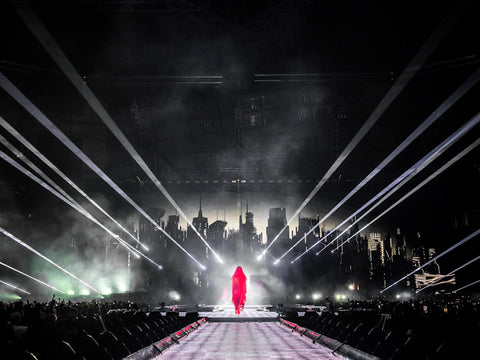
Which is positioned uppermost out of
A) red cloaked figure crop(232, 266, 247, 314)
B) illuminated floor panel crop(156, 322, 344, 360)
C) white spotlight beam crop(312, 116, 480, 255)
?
white spotlight beam crop(312, 116, 480, 255)

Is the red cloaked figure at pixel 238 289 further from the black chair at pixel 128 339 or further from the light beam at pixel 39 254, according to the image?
the black chair at pixel 128 339

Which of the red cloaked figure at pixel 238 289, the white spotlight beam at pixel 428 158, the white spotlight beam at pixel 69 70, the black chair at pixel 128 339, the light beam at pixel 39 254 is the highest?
the white spotlight beam at pixel 69 70

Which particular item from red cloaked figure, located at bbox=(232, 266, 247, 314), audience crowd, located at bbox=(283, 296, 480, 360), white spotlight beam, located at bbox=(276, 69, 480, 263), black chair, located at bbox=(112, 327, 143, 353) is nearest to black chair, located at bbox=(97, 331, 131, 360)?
black chair, located at bbox=(112, 327, 143, 353)

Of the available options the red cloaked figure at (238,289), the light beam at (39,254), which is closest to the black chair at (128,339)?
the red cloaked figure at (238,289)

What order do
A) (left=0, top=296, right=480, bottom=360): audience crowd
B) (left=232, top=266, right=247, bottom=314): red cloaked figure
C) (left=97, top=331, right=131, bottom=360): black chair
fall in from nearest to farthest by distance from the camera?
(left=0, top=296, right=480, bottom=360): audience crowd → (left=97, top=331, right=131, bottom=360): black chair → (left=232, top=266, right=247, bottom=314): red cloaked figure

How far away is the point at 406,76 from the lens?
59.8ft

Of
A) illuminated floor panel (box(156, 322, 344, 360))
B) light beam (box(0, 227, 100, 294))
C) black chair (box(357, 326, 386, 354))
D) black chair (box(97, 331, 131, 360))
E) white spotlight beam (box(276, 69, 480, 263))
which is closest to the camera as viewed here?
black chair (box(97, 331, 131, 360))

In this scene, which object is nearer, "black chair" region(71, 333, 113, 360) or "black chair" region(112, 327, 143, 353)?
"black chair" region(71, 333, 113, 360)

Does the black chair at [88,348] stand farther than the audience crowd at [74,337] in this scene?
Yes

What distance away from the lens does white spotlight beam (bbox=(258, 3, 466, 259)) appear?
51.5 ft

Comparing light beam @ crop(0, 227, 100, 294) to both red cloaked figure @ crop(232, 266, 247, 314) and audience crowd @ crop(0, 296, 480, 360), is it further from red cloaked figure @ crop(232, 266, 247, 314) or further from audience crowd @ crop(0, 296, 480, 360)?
audience crowd @ crop(0, 296, 480, 360)

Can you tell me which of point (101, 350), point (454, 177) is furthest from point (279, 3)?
point (454, 177)

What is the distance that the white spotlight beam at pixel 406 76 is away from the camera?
1569 cm

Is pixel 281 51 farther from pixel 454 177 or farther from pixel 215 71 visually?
pixel 454 177
